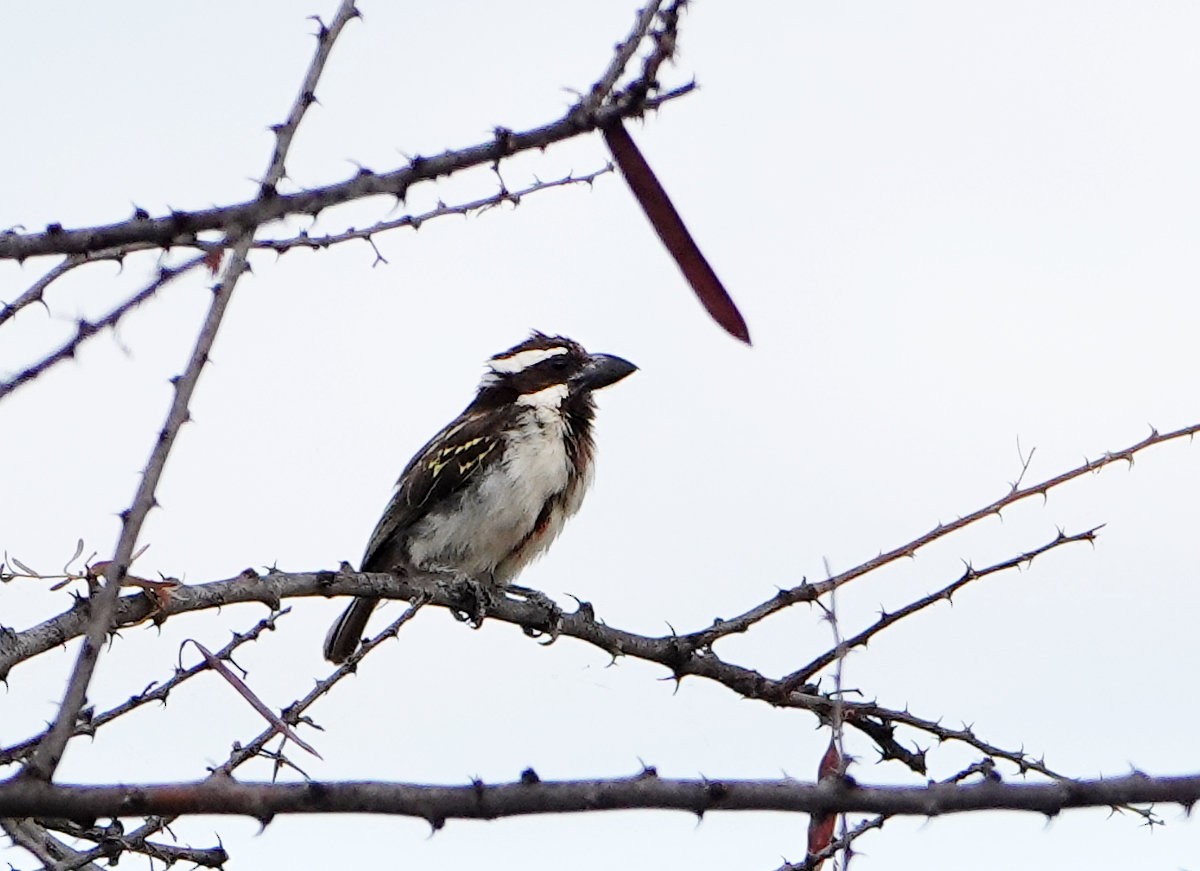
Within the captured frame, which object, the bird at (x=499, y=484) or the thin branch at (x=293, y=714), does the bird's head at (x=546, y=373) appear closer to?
the bird at (x=499, y=484)

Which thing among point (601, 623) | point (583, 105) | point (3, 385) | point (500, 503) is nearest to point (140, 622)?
point (3, 385)

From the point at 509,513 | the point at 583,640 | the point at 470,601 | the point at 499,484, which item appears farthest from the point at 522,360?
the point at 583,640

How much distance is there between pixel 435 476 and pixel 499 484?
0.41 metres

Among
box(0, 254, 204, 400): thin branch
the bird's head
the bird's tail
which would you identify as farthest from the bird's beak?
box(0, 254, 204, 400): thin branch

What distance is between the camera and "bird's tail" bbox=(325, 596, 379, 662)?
29.1ft

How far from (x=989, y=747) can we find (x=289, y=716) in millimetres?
1825

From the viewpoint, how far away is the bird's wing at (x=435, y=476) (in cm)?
856

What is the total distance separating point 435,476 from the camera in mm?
8656

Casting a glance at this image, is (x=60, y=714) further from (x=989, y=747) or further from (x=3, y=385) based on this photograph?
(x=989, y=747)

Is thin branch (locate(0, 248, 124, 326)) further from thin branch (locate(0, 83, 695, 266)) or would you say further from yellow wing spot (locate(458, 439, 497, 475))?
yellow wing spot (locate(458, 439, 497, 475))

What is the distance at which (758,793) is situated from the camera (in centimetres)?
196

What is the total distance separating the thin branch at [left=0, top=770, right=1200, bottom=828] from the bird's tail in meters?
6.81

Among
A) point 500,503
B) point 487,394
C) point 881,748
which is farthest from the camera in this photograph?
point 487,394

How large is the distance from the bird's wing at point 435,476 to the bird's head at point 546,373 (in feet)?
0.71
